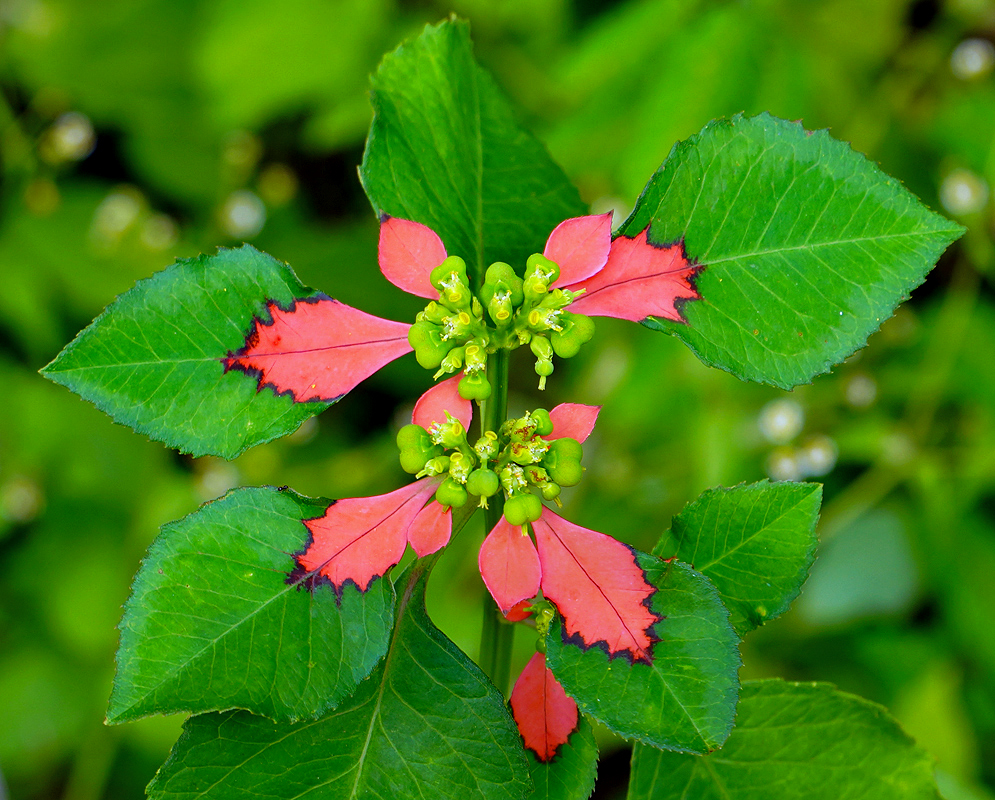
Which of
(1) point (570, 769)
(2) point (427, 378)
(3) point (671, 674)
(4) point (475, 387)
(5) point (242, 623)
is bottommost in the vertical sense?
(2) point (427, 378)

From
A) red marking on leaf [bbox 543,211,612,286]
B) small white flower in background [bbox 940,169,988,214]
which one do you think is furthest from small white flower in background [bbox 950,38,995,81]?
red marking on leaf [bbox 543,211,612,286]

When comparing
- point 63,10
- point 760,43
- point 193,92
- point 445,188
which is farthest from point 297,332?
point 63,10

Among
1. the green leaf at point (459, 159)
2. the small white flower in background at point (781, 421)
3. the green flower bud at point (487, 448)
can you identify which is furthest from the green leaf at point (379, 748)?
the small white flower in background at point (781, 421)

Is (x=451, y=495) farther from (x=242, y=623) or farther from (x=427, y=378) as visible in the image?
(x=427, y=378)

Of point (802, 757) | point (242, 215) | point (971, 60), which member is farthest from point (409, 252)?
point (971, 60)

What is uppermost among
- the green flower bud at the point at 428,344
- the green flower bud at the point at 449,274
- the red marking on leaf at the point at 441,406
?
the green flower bud at the point at 449,274

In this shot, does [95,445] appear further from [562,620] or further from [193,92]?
[562,620]

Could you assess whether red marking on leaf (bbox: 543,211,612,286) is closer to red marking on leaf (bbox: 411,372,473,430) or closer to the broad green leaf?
red marking on leaf (bbox: 411,372,473,430)

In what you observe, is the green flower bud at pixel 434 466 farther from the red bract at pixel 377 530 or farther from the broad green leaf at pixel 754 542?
the broad green leaf at pixel 754 542
